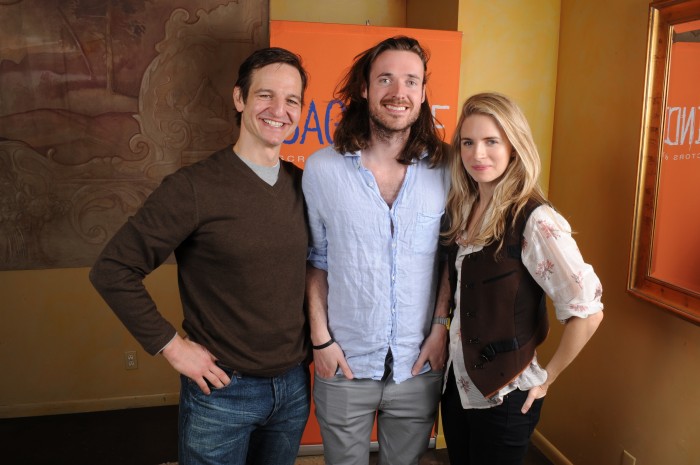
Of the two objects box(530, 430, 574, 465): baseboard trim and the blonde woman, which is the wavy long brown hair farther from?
box(530, 430, 574, 465): baseboard trim

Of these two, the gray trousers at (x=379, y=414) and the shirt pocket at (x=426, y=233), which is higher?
the shirt pocket at (x=426, y=233)

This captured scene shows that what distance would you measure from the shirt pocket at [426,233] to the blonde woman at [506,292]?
109 mm

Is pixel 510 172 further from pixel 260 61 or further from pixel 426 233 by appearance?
pixel 260 61

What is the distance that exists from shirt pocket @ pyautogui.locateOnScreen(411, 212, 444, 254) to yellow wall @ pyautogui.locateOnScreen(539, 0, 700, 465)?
996mm

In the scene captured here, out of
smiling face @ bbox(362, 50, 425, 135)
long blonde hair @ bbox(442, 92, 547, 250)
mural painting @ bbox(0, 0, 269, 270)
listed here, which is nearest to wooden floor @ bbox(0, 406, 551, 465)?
mural painting @ bbox(0, 0, 269, 270)

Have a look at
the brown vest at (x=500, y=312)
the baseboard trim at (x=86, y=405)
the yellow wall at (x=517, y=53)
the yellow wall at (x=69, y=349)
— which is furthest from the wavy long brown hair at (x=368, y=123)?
the baseboard trim at (x=86, y=405)

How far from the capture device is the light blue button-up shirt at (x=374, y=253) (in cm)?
165

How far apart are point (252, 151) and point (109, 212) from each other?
2.00 metres

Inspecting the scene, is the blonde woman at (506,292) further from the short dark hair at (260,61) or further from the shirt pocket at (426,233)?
the short dark hair at (260,61)

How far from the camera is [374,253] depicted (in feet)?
5.43

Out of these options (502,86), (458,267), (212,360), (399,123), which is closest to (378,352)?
(458,267)

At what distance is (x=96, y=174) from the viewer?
124 inches

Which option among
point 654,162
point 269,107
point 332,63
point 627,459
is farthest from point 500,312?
point 332,63

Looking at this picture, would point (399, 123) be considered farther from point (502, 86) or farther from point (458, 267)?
point (502, 86)
